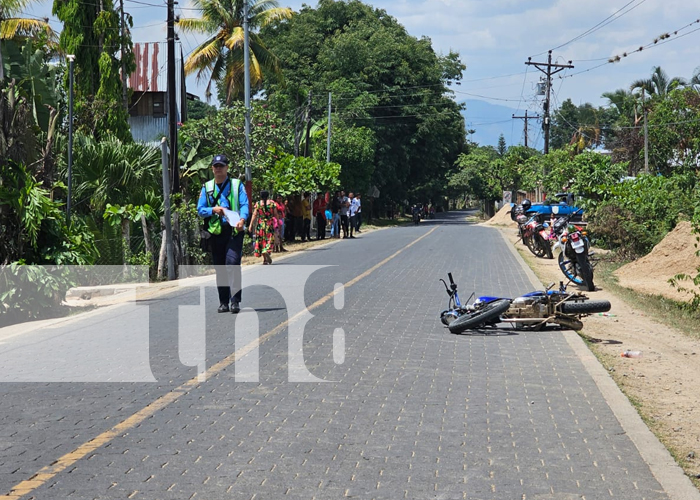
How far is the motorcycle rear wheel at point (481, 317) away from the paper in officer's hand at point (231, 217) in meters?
3.14

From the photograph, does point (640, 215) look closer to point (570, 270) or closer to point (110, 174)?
point (570, 270)

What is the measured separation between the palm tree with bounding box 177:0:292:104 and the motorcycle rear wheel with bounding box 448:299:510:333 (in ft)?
104

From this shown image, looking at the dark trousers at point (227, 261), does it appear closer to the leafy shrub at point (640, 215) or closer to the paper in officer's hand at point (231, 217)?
the paper in officer's hand at point (231, 217)

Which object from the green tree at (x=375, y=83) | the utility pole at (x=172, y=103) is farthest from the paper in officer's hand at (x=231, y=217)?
the green tree at (x=375, y=83)

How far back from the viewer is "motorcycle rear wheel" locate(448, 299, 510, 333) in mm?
10781

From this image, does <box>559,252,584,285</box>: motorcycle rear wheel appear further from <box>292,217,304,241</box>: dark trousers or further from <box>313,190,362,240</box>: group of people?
<box>313,190,362,240</box>: group of people

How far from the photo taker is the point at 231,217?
472 inches

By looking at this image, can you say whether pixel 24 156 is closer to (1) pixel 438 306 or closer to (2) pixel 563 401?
(1) pixel 438 306

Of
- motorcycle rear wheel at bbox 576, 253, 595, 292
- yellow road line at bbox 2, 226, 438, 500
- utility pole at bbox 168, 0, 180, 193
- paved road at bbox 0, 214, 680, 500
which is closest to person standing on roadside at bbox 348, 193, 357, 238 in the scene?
utility pole at bbox 168, 0, 180, 193

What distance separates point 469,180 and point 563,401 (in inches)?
2876

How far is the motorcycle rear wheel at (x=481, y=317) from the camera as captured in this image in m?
10.8

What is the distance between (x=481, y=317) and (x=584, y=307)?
1.30 meters

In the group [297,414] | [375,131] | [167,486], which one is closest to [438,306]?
[297,414]

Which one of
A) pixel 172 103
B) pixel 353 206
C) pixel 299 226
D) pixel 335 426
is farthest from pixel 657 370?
pixel 353 206
